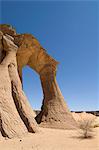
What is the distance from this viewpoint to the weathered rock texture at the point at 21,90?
9016 millimetres

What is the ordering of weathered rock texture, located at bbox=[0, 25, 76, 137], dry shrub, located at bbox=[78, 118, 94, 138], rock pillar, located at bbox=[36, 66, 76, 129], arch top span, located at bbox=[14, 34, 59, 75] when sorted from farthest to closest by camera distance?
arch top span, located at bbox=[14, 34, 59, 75], rock pillar, located at bbox=[36, 66, 76, 129], dry shrub, located at bbox=[78, 118, 94, 138], weathered rock texture, located at bbox=[0, 25, 76, 137]

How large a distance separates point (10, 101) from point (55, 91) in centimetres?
587

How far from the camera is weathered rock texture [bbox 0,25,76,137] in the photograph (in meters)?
9.02

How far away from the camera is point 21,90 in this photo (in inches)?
425

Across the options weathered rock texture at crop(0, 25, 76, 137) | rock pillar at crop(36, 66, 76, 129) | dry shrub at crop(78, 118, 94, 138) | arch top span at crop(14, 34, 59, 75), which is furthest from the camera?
arch top span at crop(14, 34, 59, 75)

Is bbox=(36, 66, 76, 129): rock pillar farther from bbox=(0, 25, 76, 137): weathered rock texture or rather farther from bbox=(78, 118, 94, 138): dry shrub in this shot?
bbox=(78, 118, 94, 138): dry shrub

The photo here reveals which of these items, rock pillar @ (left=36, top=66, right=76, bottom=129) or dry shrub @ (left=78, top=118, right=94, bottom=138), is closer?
dry shrub @ (left=78, top=118, right=94, bottom=138)

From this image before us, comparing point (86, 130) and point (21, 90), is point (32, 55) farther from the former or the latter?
point (86, 130)

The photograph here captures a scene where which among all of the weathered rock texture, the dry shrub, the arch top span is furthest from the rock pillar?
the dry shrub

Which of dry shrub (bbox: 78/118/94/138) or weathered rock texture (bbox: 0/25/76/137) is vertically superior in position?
weathered rock texture (bbox: 0/25/76/137)

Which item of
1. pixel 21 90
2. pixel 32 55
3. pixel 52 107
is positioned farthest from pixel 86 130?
pixel 32 55

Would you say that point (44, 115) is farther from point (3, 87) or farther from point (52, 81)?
point (3, 87)

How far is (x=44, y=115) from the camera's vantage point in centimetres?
1397

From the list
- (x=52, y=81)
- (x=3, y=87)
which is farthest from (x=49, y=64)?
(x=3, y=87)
